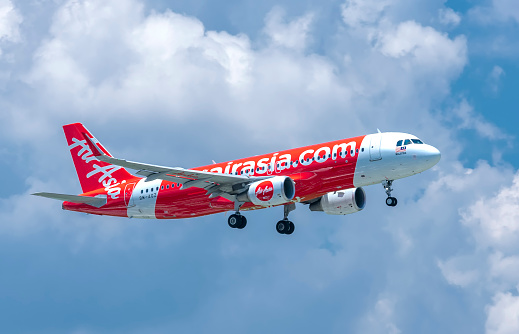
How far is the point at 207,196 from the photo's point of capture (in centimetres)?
6481

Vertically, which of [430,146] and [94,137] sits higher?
[94,137]

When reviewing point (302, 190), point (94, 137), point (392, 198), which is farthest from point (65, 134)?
point (392, 198)

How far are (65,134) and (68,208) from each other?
755 centimetres

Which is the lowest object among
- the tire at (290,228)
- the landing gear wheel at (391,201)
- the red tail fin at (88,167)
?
the landing gear wheel at (391,201)

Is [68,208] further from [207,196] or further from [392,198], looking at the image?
[392,198]

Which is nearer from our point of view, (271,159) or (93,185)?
(271,159)

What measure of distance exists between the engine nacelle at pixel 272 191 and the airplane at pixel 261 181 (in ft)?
0.21

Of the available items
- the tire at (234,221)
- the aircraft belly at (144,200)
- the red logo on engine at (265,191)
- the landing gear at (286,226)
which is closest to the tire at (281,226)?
the landing gear at (286,226)

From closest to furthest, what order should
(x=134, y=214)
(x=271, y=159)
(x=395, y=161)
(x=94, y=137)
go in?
1. (x=395, y=161)
2. (x=271, y=159)
3. (x=134, y=214)
4. (x=94, y=137)

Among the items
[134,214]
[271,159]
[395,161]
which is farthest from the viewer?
[134,214]

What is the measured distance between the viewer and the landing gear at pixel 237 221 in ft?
Result: 209

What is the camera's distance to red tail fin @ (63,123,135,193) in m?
71.9

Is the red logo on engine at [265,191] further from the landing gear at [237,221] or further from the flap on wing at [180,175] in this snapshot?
the landing gear at [237,221]

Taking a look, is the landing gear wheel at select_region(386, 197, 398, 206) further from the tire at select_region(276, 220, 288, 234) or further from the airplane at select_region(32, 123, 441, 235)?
the tire at select_region(276, 220, 288, 234)
